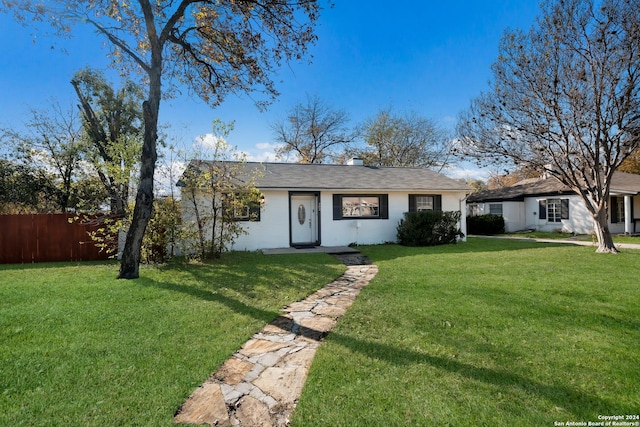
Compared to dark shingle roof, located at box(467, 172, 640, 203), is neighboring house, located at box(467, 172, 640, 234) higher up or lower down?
lower down

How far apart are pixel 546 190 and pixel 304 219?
16.1m

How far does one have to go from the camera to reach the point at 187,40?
8.67 meters

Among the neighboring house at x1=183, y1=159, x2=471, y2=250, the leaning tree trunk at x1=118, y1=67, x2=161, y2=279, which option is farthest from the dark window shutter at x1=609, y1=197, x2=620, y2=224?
the leaning tree trunk at x1=118, y1=67, x2=161, y2=279

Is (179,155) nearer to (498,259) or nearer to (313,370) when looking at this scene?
(313,370)

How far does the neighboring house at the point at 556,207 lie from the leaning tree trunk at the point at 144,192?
20054 mm

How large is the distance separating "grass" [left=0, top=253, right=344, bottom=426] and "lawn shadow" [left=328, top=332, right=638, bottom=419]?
151 centimetres

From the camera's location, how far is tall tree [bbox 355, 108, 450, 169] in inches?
1042

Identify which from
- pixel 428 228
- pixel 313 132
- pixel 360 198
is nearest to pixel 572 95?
pixel 428 228

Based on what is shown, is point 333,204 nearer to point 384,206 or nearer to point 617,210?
point 384,206

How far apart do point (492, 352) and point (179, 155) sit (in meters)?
8.50

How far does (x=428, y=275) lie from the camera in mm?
6973

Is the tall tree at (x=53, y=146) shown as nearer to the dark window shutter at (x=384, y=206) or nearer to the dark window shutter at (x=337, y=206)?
the dark window shutter at (x=337, y=206)

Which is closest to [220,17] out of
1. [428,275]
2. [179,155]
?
[179,155]

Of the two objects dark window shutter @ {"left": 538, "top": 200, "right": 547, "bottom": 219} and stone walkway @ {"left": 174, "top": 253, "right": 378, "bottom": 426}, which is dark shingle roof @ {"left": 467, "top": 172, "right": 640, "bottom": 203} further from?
stone walkway @ {"left": 174, "top": 253, "right": 378, "bottom": 426}
